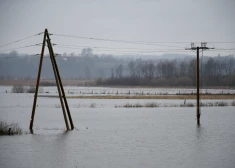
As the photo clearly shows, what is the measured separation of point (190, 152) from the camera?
2428 centimetres

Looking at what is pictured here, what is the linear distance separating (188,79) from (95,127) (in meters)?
121

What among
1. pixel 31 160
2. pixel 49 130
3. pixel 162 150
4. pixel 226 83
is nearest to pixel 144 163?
pixel 162 150

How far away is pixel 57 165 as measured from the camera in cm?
2053

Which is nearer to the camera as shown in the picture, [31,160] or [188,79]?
[31,160]

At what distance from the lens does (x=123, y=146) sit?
26.7m

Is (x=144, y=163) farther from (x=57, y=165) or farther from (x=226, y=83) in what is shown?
(x=226, y=83)

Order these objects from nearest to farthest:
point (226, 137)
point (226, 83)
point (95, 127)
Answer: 1. point (226, 137)
2. point (95, 127)
3. point (226, 83)

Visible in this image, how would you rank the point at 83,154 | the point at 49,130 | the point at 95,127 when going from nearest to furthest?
1. the point at 83,154
2. the point at 49,130
3. the point at 95,127

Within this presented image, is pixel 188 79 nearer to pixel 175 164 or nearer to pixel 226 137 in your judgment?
pixel 226 137

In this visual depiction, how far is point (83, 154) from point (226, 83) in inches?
5202

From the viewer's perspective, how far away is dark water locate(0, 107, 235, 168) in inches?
837

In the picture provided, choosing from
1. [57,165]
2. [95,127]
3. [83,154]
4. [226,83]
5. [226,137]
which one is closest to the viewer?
[57,165]

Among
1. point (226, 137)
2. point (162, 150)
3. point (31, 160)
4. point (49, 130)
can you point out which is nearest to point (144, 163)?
point (162, 150)

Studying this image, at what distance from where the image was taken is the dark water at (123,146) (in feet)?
69.8
